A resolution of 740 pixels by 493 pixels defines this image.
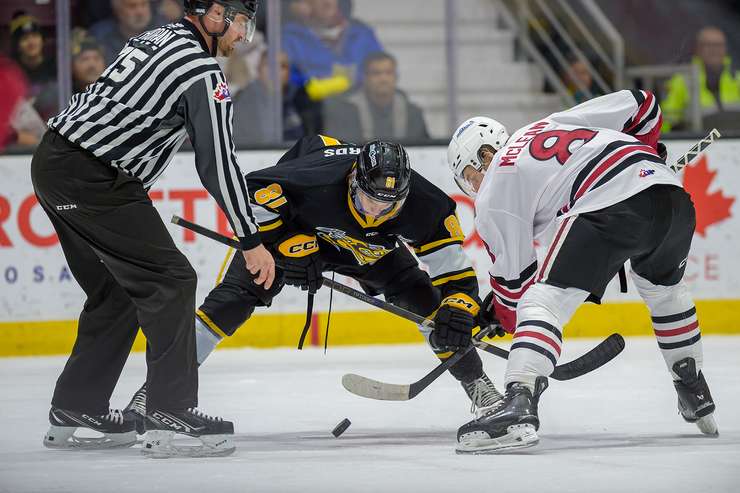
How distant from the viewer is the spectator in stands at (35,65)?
20.2ft

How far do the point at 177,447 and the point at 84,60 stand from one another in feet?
10.7

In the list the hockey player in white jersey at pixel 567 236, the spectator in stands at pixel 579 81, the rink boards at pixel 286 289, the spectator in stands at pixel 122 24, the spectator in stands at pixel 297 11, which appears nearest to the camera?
the hockey player in white jersey at pixel 567 236

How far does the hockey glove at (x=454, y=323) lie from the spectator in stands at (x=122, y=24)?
3048mm

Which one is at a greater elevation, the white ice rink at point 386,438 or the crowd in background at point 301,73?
the crowd in background at point 301,73

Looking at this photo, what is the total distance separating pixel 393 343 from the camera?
20.2ft

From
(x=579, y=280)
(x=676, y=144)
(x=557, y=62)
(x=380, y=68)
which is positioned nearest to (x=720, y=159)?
(x=676, y=144)

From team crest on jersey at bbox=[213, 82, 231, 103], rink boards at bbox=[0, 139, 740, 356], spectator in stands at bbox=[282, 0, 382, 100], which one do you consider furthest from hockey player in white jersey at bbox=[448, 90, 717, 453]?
spectator in stands at bbox=[282, 0, 382, 100]

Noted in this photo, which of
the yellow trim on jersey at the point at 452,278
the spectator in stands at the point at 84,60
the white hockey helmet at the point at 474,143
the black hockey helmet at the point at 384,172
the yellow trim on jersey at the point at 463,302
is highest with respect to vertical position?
the spectator in stands at the point at 84,60

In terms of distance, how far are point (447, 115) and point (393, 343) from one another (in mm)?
1225

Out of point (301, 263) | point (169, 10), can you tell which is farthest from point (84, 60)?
point (301, 263)

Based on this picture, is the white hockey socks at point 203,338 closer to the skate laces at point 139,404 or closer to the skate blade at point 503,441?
the skate laces at point 139,404

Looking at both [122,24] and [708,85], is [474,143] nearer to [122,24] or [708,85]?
[122,24]

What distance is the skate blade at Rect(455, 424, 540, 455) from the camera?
322 cm

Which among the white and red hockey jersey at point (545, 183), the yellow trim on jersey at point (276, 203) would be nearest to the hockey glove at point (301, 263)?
the yellow trim on jersey at point (276, 203)
